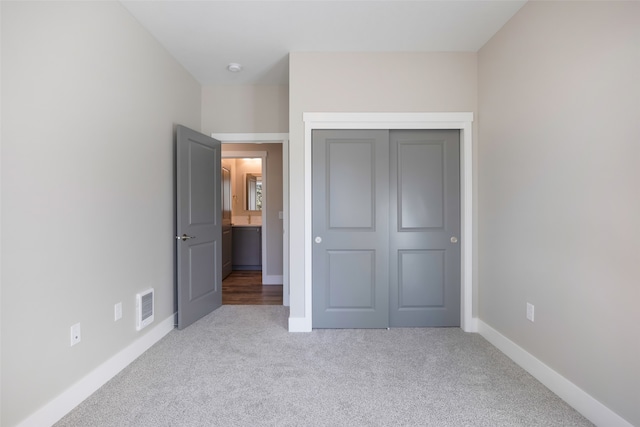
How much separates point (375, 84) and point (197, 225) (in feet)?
7.46

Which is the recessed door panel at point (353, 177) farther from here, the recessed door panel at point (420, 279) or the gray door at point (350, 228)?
the recessed door panel at point (420, 279)

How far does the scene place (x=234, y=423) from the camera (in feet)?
5.45

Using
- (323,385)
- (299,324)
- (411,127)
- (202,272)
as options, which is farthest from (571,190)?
(202,272)

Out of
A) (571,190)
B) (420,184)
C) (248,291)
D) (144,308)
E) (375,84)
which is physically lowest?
(248,291)

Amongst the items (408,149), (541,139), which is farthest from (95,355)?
(541,139)

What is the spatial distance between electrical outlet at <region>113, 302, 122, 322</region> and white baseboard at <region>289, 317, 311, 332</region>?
4.58 feet

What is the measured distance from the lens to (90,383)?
193cm

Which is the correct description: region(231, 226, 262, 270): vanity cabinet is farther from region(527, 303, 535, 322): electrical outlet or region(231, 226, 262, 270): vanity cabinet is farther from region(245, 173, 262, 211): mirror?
region(527, 303, 535, 322): electrical outlet

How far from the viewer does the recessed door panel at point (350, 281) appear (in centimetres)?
297

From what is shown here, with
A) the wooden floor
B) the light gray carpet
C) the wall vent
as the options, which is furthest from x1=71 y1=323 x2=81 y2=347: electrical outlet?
the wooden floor

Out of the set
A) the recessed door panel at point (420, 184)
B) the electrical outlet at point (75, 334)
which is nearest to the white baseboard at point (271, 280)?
the recessed door panel at point (420, 184)

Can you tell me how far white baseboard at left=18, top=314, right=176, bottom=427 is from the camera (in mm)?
1603

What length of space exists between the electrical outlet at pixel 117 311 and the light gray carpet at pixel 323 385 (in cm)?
39

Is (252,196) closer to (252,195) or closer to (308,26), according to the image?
(252,195)
